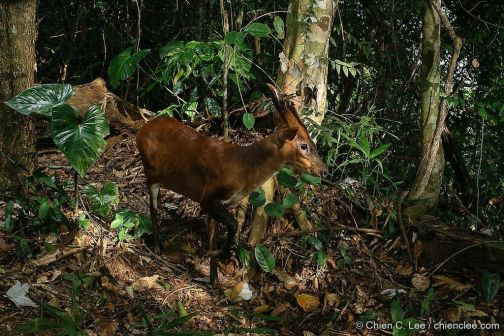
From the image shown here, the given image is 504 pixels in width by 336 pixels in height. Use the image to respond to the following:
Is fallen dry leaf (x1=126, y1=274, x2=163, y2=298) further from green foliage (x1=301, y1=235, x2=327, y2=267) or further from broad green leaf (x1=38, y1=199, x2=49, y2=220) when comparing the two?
green foliage (x1=301, y1=235, x2=327, y2=267)

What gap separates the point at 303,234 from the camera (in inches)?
204

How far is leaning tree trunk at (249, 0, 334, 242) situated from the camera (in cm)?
518

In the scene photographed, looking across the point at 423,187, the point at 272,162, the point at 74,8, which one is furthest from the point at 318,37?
the point at 74,8

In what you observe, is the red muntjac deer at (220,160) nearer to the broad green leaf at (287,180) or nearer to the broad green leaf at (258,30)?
the broad green leaf at (287,180)

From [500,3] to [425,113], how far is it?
2166 millimetres

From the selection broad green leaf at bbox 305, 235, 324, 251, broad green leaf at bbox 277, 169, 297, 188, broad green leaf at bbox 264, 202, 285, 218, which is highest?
broad green leaf at bbox 277, 169, 297, 188

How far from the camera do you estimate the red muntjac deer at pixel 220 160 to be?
15.0 ft

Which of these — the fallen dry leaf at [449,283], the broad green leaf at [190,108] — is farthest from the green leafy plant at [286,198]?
the broad green leaf at [190,108]

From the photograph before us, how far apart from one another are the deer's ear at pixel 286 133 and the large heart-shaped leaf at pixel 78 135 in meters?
1.32

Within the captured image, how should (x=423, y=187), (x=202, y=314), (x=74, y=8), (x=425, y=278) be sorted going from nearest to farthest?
(x=202, y=314)
(x=425, y=278)
(x=423, y=187)
(x=74, y=8)

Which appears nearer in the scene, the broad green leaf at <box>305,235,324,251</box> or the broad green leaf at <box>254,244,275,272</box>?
the broad green leaf at <box>254,244,275,272</box>

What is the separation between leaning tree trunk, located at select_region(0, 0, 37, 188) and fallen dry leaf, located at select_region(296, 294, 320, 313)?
241 centimetres

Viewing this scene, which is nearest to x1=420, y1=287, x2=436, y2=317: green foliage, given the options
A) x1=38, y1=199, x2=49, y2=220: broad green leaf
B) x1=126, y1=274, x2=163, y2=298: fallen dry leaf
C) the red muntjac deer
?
the red muntjac deer

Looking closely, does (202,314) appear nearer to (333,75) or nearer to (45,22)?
(333,75)
